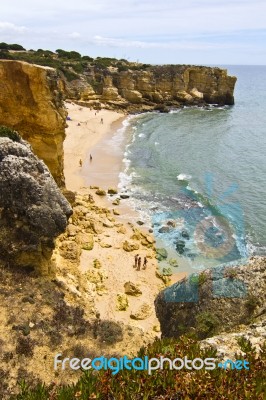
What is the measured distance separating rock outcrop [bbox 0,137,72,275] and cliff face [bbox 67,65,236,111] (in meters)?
67.5

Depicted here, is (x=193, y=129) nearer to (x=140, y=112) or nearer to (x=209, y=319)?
(x=140, y=112)

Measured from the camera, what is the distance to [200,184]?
143 feet

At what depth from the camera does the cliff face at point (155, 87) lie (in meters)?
84.6

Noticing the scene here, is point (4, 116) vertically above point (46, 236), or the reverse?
point (4, 116)

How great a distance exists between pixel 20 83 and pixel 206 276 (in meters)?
18.0

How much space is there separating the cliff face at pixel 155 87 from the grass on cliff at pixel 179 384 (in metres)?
79.2

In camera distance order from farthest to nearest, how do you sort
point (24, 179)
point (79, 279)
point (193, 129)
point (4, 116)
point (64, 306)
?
1. point (193, 129)
2. point (4, 116)
3. point (79, 279)
4. point (24, 179)
5. point (64, 306)

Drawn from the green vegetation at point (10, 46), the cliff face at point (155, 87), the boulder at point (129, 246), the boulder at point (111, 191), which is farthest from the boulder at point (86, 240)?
the green vegetation at point (10, 46)

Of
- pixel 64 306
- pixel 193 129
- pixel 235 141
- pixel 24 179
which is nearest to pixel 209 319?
pixel 64 306

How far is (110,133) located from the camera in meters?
65.4

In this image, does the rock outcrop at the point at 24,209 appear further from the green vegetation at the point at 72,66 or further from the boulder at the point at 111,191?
the green vegetation at the point at 72,66

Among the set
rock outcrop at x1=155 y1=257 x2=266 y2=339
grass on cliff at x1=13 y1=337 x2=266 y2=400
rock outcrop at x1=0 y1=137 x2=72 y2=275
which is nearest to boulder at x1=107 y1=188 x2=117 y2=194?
rock outcrop at x1=0 y1=137 x2=72 y2=275

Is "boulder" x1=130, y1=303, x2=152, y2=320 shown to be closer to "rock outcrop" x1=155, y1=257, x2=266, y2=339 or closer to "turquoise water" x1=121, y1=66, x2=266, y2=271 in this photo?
"turquoise water" x1=121, y1=66, x2=266, y2=271

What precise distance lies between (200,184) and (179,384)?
37908 millimetres
